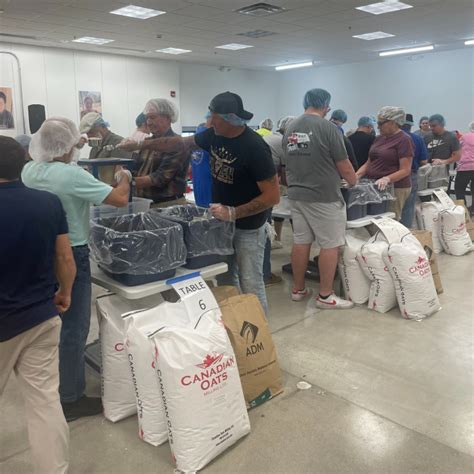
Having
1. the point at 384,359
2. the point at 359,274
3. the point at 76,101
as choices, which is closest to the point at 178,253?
the point at 384,359

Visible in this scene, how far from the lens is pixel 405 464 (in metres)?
1.81

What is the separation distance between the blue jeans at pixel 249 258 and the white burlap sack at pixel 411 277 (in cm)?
103

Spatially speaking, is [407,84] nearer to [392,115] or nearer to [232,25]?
[232,25]

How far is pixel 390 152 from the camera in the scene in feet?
12.5

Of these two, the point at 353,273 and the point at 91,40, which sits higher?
the point at 91,40

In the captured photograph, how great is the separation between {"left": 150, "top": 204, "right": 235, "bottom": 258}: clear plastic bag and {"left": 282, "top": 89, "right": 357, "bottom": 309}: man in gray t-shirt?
105 cm

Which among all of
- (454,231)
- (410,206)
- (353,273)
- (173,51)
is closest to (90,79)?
(173,51)

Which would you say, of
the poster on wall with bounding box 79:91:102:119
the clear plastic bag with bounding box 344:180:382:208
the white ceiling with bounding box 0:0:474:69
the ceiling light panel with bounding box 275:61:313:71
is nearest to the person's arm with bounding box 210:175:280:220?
the clear plastic bag with bounding box 344:180:382:208

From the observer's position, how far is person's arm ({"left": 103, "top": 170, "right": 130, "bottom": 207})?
189 centimetres

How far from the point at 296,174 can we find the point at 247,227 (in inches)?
38.2

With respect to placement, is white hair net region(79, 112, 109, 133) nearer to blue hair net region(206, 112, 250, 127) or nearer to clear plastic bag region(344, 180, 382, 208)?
blue hair net region(206, 112, 250, 127)

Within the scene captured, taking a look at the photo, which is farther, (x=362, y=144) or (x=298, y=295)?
(x=362, y=144)

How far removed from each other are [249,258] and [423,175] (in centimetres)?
298

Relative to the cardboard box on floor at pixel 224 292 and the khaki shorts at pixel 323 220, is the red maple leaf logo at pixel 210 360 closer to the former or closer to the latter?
the cardboard box on floor at pixel 224 292
